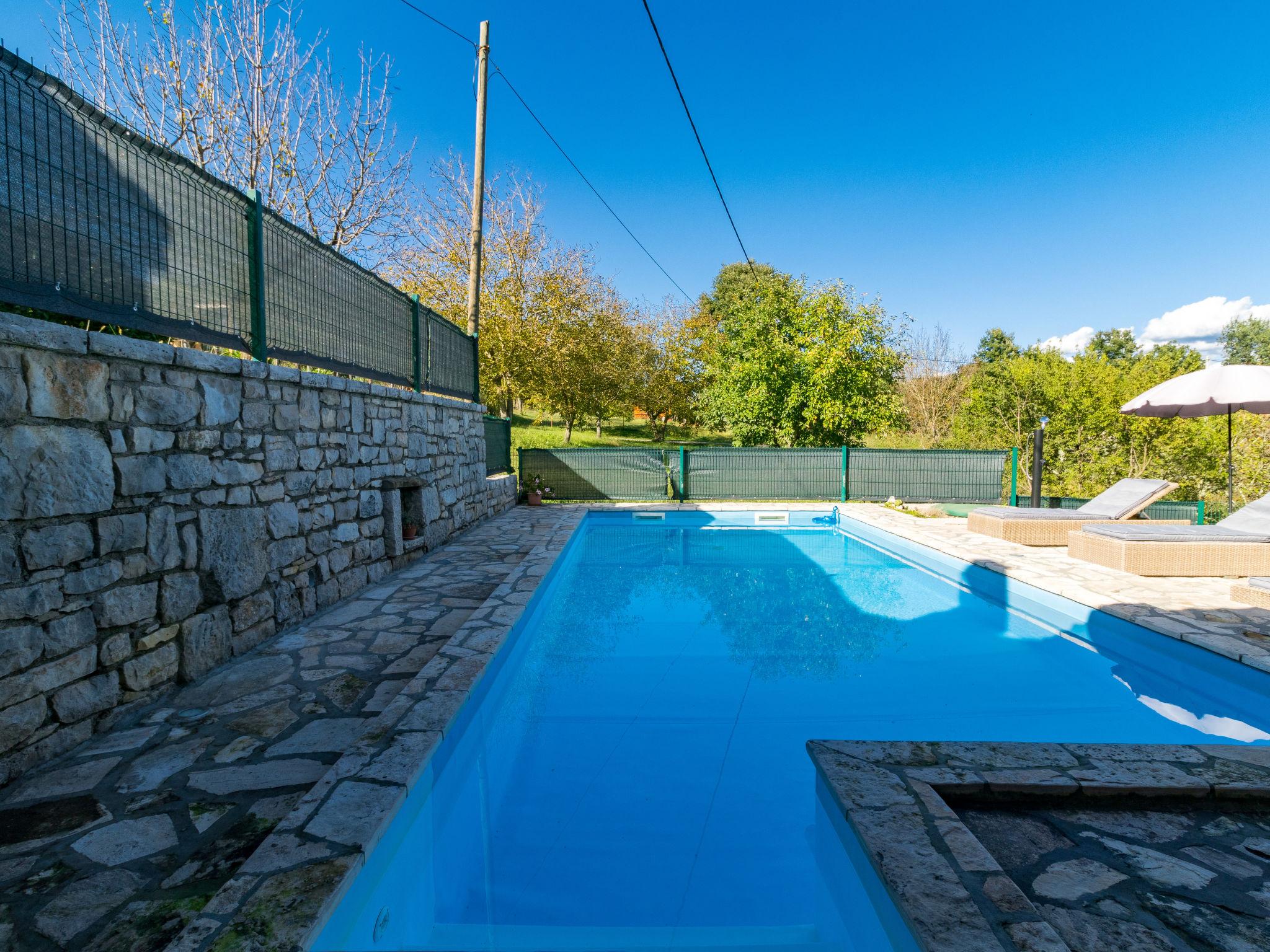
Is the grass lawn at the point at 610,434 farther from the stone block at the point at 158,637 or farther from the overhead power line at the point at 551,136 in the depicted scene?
the stone block at the point at 158,637

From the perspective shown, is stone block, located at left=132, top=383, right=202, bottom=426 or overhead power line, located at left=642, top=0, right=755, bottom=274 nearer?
stone block, located at left=132, top=383, right=202, bottom=426

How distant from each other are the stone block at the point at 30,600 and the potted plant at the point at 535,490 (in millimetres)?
9331

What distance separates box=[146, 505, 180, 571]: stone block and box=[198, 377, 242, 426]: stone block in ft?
1.91

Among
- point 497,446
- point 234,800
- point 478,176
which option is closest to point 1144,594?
point 234,800

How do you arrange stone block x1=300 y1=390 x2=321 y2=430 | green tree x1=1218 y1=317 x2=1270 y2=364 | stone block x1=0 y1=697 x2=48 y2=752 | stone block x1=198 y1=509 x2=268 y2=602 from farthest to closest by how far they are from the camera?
green tree x1=1218 y1=317 x2=1270 y2=364, stone block x1=300 y1=390 x2=321 y2=430, stone block x1=198 y1=509 x2=268 y2=602, stone block x1=0 y1=697 x2=48 y2=752

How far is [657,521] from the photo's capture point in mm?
11273

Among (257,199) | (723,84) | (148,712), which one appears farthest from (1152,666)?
(723,84)

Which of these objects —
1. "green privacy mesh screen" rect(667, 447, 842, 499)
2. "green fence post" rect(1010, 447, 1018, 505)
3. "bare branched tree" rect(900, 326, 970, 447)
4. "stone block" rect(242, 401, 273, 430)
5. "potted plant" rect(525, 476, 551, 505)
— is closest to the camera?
"stone block" rect(242, 401, 273, 430)

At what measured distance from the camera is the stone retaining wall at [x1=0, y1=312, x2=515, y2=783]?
7.25 ft

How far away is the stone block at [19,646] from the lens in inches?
82.5

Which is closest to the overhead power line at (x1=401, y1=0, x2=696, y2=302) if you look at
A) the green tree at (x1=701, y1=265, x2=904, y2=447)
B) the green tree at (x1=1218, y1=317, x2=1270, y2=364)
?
the green tree at (x1=701, y1=265, x2=904, y2=447)

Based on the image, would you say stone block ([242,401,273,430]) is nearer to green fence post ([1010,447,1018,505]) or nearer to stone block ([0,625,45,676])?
stone block ([0,625,45,676])

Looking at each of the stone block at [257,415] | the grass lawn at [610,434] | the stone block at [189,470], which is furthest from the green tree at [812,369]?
the stone block at [189,470]

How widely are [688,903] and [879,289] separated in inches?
603
